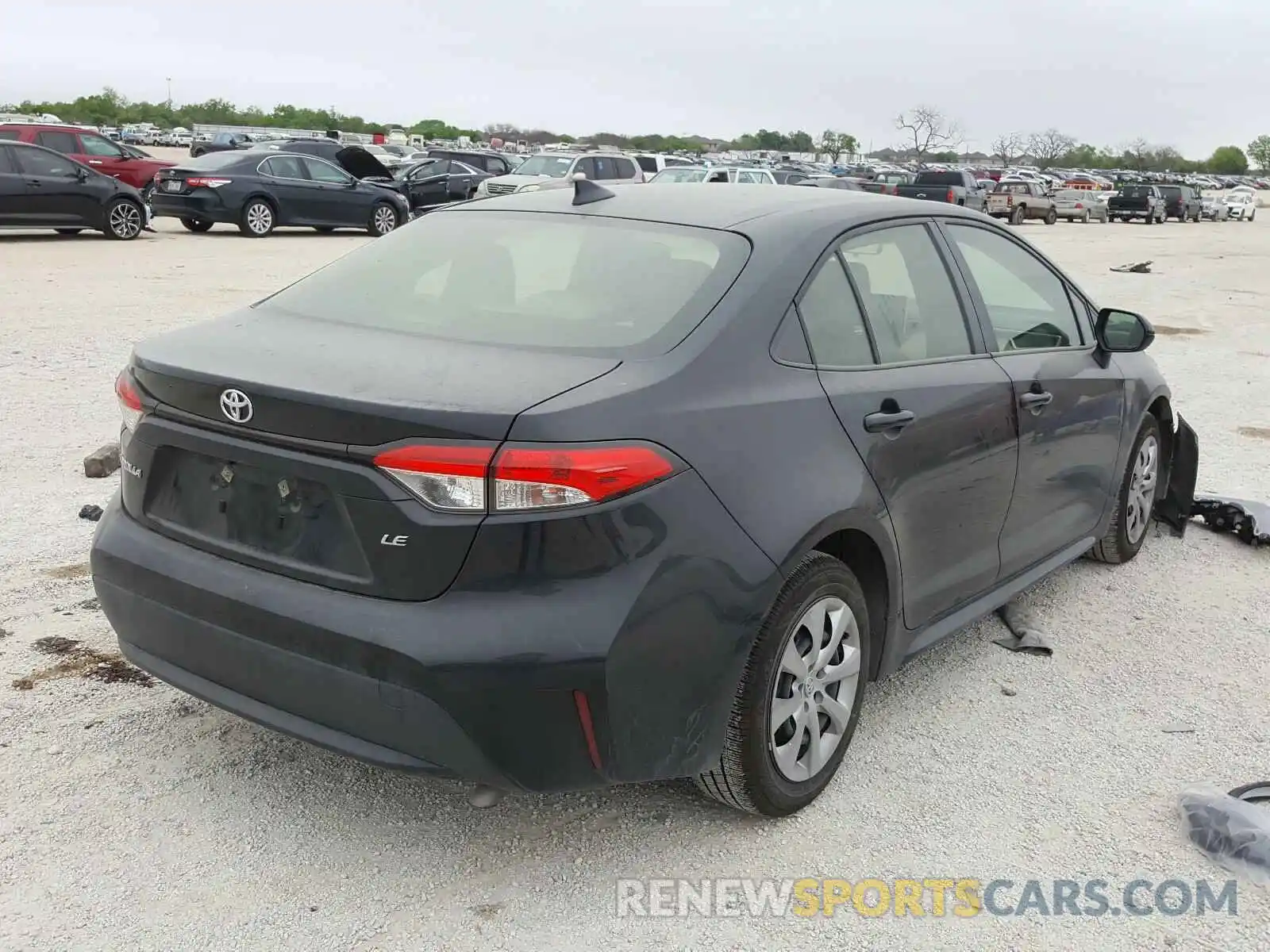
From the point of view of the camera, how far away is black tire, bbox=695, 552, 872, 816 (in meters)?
2.95

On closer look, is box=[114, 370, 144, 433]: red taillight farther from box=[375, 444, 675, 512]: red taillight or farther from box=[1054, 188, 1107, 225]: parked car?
box=[1054, 188, 1107, 225]: parked car

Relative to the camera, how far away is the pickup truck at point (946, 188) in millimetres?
33875

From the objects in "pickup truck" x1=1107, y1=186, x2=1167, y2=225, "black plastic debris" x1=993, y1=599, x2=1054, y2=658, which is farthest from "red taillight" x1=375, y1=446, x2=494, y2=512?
"pickup truck" x1=1107, y1=186, x2=1167, y2=225

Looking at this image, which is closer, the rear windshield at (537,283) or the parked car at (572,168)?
the rear windshield at (537,283)

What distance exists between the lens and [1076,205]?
144 ft

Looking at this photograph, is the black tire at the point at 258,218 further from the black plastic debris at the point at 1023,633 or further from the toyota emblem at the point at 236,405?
the toyota emblem at the point at 236,405

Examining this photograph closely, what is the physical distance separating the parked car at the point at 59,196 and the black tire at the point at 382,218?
14.4 feet

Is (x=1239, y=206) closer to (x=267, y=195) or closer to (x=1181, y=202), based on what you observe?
(x=1181, y=202)

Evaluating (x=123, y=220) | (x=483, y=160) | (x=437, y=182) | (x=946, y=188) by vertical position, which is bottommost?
(x=123, y=220)

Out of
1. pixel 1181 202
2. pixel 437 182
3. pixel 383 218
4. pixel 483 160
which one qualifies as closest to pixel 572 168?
pixel 437 182

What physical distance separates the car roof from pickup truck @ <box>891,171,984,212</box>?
3050 cm

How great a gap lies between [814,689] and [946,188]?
34688mm

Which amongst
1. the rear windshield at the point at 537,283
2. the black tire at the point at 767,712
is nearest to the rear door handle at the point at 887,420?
the black tire at the point at 767,712

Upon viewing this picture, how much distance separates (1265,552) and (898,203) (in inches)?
118
